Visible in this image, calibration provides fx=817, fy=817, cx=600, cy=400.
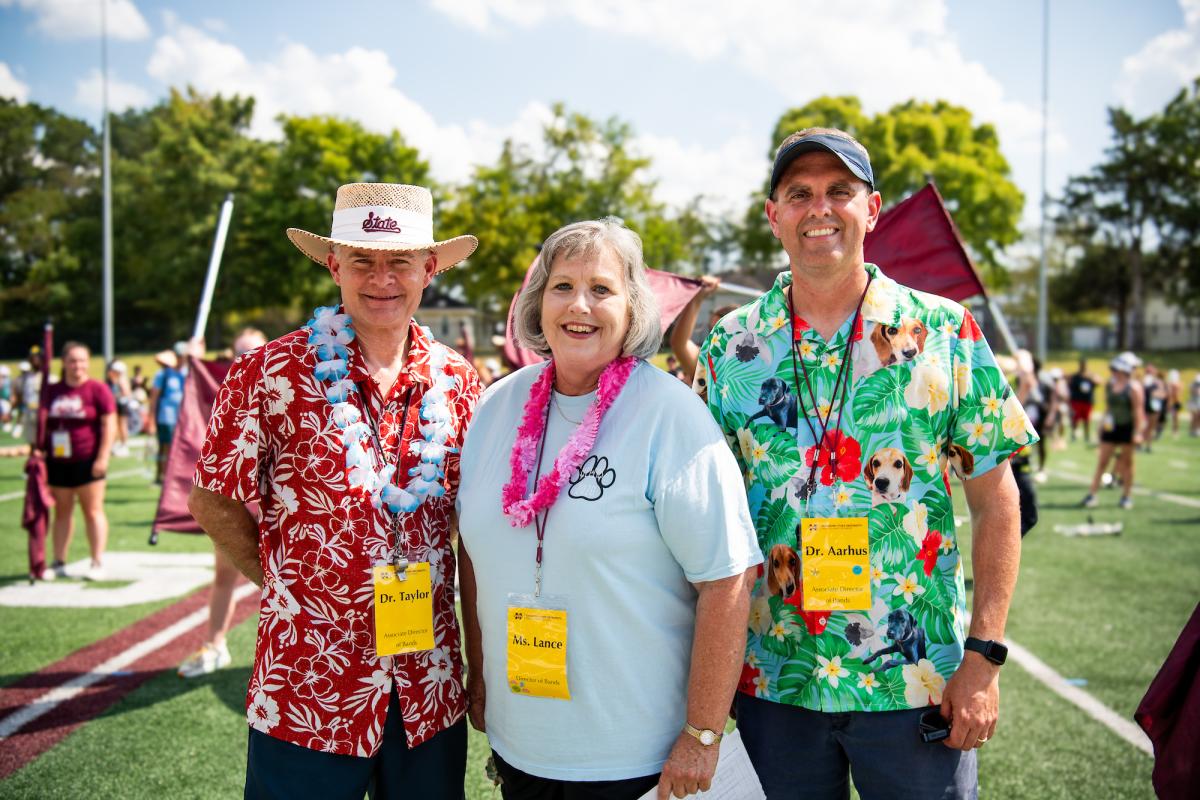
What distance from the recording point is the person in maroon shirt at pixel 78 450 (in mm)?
7410

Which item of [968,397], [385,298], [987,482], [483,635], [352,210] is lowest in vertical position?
[483,635]

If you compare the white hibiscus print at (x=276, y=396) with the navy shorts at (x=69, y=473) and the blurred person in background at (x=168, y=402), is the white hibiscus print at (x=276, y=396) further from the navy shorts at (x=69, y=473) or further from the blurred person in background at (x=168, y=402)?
the blurred person in background at (x=168, y=402)

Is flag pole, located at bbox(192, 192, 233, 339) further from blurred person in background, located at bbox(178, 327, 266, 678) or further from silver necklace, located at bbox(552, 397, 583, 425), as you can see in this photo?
silver necklace, located at bbox(552, 397, 583, 425)

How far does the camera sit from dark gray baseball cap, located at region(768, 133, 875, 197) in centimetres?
213

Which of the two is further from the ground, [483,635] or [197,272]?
[197,272]

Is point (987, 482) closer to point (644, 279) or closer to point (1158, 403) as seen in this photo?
point (644, 279)

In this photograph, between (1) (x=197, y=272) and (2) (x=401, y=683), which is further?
(1) (x=197, y=272)

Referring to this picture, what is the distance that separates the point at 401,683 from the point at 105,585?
6524mm

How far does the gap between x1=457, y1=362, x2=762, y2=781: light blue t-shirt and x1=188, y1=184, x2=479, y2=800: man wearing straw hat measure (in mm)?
333

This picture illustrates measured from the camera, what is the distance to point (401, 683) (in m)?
2.22

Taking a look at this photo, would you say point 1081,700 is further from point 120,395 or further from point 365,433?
point 120,395

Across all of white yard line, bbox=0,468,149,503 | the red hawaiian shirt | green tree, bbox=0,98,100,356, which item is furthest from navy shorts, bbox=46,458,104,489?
green tree, bbox=0,98,100,356

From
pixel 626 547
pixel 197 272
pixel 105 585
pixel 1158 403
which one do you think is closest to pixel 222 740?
Result: pixel 626 547

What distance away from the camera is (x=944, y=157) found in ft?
134
